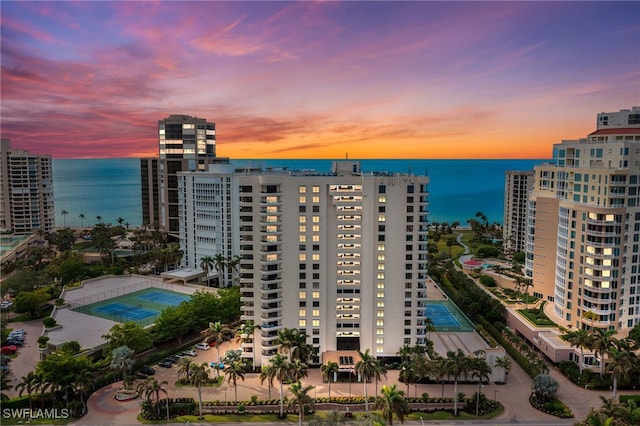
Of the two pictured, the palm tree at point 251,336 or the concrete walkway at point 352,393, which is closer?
the concrete walkway at point 352,393

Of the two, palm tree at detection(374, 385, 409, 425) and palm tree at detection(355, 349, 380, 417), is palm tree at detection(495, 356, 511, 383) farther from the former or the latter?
palm tree at detection(374, 385, 409, 425)

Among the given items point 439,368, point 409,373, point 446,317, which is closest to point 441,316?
point 446,317

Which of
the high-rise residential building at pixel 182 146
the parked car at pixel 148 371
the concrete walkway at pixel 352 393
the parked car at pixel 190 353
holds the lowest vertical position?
the concrete walkway at pixel 352 393

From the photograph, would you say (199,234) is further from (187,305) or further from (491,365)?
(491,365)

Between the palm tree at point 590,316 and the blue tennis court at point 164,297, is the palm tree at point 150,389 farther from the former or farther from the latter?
the palm tree at point 590,316

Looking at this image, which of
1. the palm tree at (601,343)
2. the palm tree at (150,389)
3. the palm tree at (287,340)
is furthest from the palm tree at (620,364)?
the palm tree at (150,389)

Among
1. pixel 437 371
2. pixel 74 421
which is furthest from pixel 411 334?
pixel 74 421
